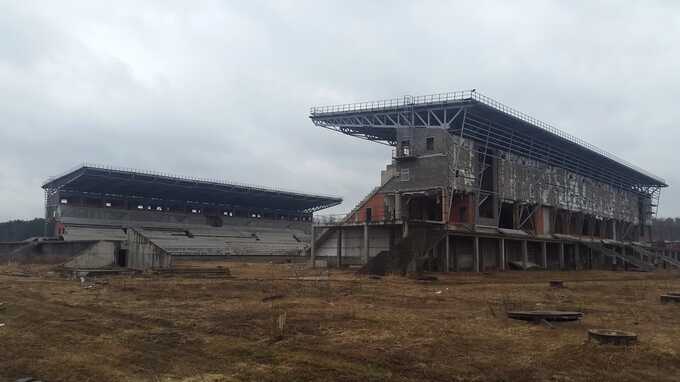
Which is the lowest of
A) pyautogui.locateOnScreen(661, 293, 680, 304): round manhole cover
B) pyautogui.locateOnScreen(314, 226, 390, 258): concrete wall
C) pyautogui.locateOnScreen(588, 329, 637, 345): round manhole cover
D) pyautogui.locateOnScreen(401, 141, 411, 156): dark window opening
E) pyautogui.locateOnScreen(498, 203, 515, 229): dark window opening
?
pyautogui.locateOnScreen(661, 293, 680, 304): round manhole cover

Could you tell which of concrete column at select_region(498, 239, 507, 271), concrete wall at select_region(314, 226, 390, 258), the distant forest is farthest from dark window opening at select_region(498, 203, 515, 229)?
the distant forest

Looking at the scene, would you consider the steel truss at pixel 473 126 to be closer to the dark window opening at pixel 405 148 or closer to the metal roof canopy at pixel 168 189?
the dark window opening at pixel 405 148

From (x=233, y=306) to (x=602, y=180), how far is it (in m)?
78.7

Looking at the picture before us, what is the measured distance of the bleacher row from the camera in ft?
229

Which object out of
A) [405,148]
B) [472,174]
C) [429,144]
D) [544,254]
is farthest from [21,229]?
[544,254]

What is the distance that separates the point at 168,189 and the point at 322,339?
82.8 m

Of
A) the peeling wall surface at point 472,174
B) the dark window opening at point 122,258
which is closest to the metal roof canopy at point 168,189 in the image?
the dark window opening at point 122,258

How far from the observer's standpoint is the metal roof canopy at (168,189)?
83375mm

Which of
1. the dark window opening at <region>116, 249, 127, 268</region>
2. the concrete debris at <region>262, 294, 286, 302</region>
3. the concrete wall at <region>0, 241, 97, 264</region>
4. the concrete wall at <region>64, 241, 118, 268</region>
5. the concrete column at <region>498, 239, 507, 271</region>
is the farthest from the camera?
the concrete wall at <region>0, 241, 97, 264</region>

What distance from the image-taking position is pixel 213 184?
9388 centimetres

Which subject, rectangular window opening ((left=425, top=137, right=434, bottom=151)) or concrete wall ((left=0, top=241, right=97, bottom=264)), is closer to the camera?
rectangular window opening ((left=425, top=137, right=434, bottom=151))

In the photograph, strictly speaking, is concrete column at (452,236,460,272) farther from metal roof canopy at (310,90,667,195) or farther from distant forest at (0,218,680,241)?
distant forest at (0,218,680,241)

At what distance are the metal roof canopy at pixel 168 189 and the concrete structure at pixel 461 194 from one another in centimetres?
3566

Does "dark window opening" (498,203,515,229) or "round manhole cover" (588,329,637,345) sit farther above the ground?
"dark window opening" (498,203,515,229)
